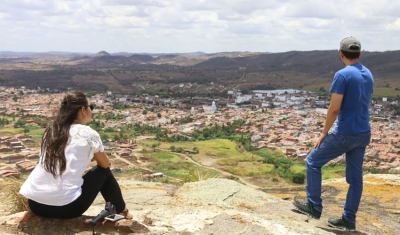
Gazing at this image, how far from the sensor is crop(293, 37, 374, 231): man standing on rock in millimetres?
3561

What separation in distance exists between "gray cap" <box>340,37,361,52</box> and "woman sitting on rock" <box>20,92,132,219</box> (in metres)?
2.39

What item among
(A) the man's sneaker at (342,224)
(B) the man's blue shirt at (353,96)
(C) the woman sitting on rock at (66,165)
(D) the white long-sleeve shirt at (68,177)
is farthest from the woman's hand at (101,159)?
(A) the man's sneaker at (342,224)

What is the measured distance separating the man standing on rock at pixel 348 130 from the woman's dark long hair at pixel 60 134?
2.18 metres

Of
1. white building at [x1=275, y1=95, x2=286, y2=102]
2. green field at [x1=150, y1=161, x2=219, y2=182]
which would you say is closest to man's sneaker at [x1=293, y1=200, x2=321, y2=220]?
green field at [x1=150, y1=161, x2=219, y2=182]

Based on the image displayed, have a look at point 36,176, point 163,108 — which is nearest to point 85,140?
point 36,176

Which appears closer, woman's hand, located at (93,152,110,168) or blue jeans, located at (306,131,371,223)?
Answer: woman's hand, located at (93,152,110,168)

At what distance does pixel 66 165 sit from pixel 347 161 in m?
2.58

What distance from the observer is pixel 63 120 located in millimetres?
3076

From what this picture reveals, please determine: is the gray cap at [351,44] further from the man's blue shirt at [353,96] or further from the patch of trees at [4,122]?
the patch of trees at [4,122]

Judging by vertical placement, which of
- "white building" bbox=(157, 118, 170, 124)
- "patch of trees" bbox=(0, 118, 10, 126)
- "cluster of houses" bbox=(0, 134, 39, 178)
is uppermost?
"cluster of houses" bbox=(0, 134, 39, 178)

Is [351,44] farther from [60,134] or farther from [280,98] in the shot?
[280,98]

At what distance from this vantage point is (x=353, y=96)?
356cm

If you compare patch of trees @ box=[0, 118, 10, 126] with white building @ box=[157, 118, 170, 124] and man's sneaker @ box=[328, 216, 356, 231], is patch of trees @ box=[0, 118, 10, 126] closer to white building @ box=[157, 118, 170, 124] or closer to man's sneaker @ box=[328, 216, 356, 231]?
white building @ box=[157, 118, 170, 124]

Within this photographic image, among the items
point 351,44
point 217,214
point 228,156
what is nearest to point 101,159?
point 217,214
